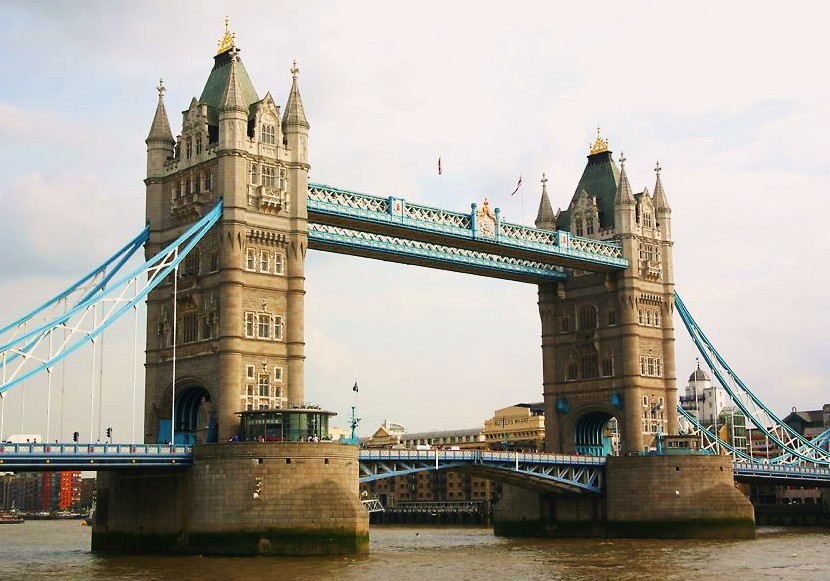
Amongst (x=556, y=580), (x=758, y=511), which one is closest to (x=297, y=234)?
(x=556, y=580)

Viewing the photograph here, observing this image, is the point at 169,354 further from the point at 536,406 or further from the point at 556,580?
the point at 536,406

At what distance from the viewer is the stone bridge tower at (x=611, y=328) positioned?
96.2m

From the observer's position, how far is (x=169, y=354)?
75.9 m

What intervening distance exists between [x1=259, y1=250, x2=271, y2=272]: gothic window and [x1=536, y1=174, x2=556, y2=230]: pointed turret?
34.3 metres

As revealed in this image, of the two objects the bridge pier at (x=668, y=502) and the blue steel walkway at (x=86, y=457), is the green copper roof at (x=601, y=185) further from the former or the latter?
the blue steel walkway at (x=86, y=457)

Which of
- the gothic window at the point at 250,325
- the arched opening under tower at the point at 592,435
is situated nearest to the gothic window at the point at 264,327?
the gothic window at the point at 250,325

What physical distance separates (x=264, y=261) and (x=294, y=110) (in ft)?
32.9

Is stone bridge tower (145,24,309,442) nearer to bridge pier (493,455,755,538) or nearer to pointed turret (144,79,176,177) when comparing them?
pointed turret (144,79,176,177)

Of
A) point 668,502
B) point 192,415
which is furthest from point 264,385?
point 668,502

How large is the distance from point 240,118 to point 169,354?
15.1 m

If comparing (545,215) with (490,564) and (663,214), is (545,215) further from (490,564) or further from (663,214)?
(490,564)

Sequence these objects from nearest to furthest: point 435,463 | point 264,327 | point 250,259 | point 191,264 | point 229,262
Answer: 1. point 229,262
2. point 250,259
3. point 264,327
4. point 191,264
5. point 435,463

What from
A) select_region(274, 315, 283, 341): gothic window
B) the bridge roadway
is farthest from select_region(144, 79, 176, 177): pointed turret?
the bridge roadway

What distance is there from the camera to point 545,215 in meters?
103
